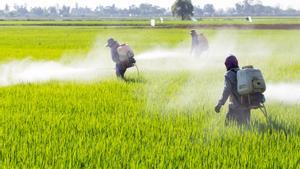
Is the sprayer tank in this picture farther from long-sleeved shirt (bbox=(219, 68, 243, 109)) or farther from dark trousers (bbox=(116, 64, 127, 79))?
dark trousers (bbox=(116, 64, 127, 79))

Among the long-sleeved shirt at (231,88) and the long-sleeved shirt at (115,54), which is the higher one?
the long-sleeved shirt at (231,88)

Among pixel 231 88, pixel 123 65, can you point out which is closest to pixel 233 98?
pixel 231 88

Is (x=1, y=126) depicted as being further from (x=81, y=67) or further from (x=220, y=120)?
(x=81, y=67)

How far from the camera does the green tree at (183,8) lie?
134625 millimetres

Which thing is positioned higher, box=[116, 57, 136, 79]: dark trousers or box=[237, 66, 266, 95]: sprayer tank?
box=[237, 66, 266, 95]: sprayer tank

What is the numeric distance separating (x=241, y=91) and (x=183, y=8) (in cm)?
12936

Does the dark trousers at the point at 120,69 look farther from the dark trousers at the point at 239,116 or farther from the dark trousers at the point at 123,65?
the dark trousers at the point at 239,116

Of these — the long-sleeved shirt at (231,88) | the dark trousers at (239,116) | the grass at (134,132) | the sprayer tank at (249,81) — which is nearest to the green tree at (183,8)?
the grass at (134,132)

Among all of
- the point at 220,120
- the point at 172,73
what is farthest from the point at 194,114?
the point at 172,73

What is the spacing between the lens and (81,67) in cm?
1958

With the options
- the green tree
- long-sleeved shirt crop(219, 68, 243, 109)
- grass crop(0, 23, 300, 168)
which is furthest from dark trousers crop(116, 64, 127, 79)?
the green tree

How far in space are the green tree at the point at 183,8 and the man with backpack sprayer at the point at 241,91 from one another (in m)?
128

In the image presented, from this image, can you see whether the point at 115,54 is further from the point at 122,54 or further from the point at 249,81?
the point at 249,81

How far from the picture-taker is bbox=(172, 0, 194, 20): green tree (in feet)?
442
